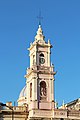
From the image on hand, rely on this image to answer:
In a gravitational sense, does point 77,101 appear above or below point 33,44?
below

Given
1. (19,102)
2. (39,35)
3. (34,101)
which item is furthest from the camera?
(19,102)

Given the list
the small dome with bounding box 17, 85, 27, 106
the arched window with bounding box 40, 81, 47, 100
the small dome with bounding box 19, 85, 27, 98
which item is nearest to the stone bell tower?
the arched window with bounding box 40, 81, 47, 100

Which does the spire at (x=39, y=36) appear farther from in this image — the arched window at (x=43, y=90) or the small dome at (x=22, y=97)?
the small dome at (x=22, y=97)

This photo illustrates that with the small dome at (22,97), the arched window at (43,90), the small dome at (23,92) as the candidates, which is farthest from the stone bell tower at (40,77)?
the small dome at (23,92)

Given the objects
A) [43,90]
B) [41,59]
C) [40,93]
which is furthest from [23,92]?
[40,93]

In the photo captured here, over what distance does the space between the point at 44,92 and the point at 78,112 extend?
613 centimetres

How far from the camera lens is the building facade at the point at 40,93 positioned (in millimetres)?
58750

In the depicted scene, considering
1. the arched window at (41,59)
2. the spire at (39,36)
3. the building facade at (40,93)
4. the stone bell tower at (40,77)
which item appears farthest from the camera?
the spire at (39,36)

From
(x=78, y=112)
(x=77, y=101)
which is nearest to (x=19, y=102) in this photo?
(x=77, y=101)

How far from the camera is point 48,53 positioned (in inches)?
2470

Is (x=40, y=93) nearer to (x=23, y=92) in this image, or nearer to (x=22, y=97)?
(x=22, y=97)

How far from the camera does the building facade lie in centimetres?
5875

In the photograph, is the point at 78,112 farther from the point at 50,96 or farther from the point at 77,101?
the point at 77,101

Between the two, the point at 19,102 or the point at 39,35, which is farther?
the point at 19,102
